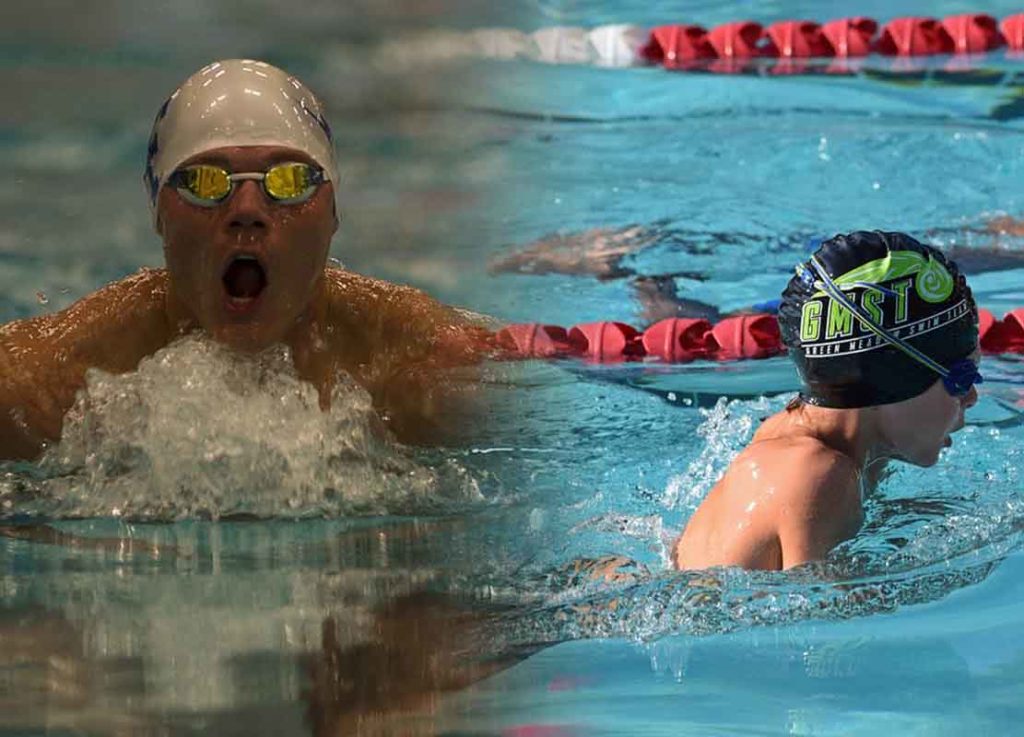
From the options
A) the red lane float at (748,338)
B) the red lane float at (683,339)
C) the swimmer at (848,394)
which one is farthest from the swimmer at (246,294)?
the red lane float at (748,338)

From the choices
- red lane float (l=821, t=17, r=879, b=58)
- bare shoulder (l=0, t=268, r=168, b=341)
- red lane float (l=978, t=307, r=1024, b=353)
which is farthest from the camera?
red lane float (l=821, t=17, r=879, b=58)

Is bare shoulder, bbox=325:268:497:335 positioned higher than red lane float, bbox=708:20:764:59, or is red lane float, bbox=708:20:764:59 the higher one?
red lane float, bbox=708:20:764:59

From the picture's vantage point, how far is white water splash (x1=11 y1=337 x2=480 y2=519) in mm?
3131

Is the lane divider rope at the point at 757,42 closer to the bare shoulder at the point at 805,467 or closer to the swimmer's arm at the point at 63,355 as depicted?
the swimmer's arm at the point at 63,355

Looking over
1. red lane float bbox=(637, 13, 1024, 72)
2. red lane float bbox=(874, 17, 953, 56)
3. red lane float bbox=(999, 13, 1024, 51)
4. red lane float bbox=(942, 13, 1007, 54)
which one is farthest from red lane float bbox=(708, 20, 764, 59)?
red lane float bbox=(999, 13, 1024, 51)

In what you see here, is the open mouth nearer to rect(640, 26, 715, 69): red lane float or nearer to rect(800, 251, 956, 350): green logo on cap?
rect(800, 251, 956, 350): green logo on cap

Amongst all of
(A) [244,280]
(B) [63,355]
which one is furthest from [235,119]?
(B) [63,355]

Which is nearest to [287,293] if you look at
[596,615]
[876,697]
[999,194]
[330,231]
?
[330,231]

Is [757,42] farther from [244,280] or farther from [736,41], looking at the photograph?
[244,280]

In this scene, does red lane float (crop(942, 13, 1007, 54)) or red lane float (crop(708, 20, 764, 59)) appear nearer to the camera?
red lane float (crop(942, 13, 1007, 54))

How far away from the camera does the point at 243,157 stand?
305 centimetres

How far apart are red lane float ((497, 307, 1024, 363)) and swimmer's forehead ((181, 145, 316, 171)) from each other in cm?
130

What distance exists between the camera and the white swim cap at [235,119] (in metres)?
3.07

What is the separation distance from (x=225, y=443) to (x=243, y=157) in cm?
52
